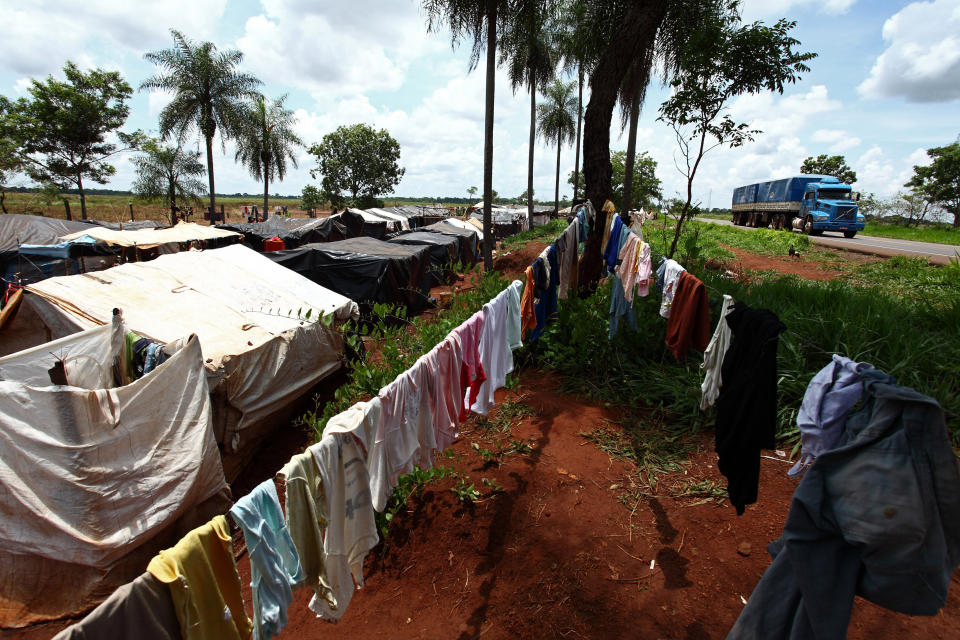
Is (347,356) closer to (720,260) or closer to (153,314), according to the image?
(153,314)

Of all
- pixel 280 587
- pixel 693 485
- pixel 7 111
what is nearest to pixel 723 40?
pixel 693 485

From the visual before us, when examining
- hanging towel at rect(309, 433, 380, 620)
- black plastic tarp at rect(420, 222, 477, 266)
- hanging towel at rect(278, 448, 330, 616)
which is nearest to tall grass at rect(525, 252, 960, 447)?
hanging towel at rect(309, 433, 380, 620)

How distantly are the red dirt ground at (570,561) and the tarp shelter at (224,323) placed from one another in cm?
202

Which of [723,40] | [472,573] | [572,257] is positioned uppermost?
[723,40]

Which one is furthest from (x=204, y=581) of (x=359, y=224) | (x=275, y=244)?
(x=359, y=224)

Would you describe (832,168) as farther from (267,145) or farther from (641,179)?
(267,145)

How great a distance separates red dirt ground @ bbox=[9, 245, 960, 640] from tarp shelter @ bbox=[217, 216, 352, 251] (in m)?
19.7

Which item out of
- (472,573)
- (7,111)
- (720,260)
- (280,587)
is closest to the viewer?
(280,587)

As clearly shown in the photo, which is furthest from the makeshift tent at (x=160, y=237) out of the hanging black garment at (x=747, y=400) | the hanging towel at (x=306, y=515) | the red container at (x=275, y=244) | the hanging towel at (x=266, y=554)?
the hanging black garment at (x=747, y=400)

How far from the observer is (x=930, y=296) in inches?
310

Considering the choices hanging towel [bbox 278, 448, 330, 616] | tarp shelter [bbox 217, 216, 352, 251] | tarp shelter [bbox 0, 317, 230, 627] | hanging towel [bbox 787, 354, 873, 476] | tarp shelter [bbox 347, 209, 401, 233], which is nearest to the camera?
hanging towel [bbox 787, 354, 873, 476]

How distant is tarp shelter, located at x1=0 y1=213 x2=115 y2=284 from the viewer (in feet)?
40.1

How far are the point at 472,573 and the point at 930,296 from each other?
9.67 meters

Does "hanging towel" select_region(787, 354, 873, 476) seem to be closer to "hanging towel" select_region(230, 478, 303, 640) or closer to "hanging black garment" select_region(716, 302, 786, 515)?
"hanging black garment" select_region(716, 302, 786, 515)
